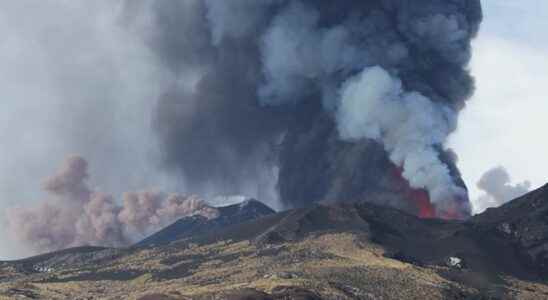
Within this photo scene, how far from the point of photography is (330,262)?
14188 cm

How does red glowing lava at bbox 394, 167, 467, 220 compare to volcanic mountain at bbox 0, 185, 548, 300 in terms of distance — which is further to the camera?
red glowing lava at bbox 394, 167, 467, 220

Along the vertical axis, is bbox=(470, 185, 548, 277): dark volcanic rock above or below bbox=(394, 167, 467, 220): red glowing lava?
below

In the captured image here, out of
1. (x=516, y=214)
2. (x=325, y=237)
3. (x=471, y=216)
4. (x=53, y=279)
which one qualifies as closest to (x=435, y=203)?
(x=471, y=216)

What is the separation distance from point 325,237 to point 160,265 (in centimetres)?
2327

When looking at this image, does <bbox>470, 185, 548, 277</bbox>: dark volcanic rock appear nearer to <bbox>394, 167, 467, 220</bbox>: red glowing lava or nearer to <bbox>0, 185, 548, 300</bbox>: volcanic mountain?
<bbox>0, 185, 548, 300</bbox>: volcanic mountain

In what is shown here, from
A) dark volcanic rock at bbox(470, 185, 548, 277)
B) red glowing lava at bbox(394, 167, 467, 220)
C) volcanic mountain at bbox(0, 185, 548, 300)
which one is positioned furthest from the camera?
red glowing lava at bbox(394, 167, 467, 220)

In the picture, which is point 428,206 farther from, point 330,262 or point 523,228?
point 330,262

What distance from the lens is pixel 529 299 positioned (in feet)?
447

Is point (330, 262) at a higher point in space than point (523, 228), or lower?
lower

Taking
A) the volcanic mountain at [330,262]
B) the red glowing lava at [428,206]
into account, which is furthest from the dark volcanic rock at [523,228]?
the red glowing lava at [428,206]

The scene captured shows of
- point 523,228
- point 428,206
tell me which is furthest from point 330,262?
point 428,206

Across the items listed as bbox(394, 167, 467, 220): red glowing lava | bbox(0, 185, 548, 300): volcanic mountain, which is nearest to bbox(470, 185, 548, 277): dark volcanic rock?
bbox(0, 185, 548, 300): volcanic mountain

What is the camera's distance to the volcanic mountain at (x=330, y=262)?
13050cm

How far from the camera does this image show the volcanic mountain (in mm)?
130500
